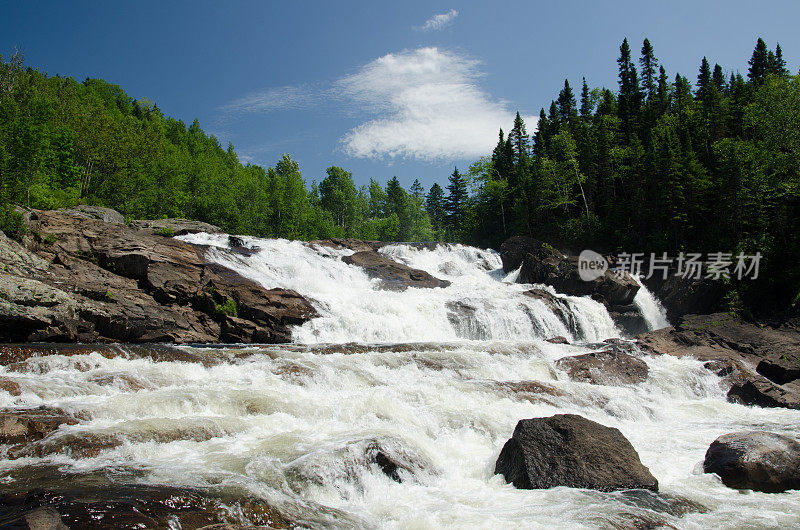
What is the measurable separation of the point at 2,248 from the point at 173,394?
37.9 feet

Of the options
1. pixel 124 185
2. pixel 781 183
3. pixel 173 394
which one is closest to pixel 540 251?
pixel 781 183

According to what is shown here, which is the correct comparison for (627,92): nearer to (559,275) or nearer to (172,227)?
(559,275)

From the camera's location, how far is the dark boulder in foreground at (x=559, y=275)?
2764 centimetres

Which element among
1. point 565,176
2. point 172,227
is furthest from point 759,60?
point 172,227

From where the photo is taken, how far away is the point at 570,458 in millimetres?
7281

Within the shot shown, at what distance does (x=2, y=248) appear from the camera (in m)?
15.7

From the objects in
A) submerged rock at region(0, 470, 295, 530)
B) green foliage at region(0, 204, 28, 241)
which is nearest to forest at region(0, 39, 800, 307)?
green foliage at region(0, 204, 28, 241)

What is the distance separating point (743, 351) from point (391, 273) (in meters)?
18.3

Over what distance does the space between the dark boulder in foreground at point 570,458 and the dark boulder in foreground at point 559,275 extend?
21879mm

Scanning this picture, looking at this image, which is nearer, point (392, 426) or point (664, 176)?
point (392, 426)

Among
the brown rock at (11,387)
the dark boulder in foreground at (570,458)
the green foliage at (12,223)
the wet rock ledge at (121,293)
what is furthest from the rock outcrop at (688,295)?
the green foliage at (12,223)

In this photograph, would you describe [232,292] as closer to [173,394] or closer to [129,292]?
[129,292]

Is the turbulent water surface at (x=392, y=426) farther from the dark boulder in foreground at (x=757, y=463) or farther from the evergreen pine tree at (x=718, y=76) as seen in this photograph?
the evergreen pine tree at (x=718, y=76)

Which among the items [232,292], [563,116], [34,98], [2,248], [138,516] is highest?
[563,116]
